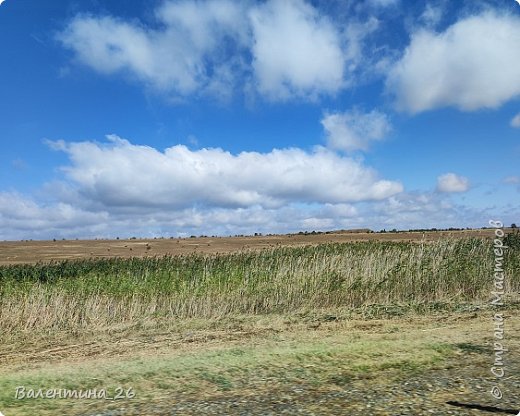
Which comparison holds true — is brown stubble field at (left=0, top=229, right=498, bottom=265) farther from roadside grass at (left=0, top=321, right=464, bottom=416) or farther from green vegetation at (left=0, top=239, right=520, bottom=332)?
roadside grass at (left=0, top=321, right=464, bottom=416)

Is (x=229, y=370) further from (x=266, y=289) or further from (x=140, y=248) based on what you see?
(x=140, y=248)

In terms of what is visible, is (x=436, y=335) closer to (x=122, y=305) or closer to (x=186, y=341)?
(x=186, y=341)

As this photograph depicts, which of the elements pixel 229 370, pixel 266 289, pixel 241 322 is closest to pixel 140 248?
pixel 266 289

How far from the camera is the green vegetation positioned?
46.2 feet

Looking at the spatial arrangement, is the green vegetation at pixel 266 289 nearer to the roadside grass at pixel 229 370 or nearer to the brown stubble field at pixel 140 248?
the roadside grass at pixel 229 370

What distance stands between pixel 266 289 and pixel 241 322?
3.45m

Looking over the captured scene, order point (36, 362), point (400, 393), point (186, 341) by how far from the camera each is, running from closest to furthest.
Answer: point (400, 393), point (36, 362), point (186, 341)

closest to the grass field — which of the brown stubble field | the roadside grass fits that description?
the roadside grass

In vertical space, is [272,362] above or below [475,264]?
below

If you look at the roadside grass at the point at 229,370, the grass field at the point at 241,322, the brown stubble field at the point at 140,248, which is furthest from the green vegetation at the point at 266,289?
the brown stubble field at the point at 140,248

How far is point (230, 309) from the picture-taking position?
15.0m

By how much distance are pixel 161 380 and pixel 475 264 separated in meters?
14.9

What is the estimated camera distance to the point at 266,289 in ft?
53.0

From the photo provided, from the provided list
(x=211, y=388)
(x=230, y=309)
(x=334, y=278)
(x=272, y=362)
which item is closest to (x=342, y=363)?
(x=272, y=362)
